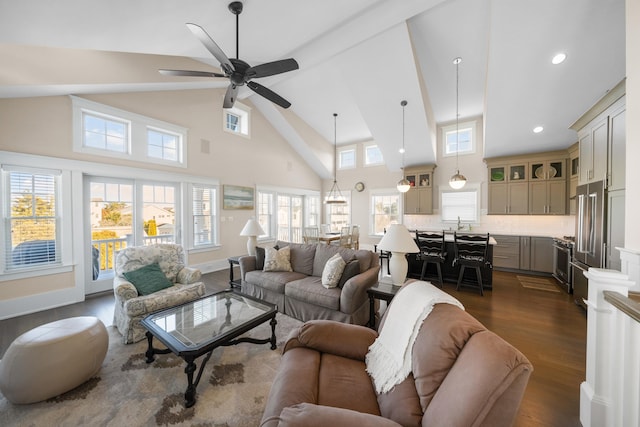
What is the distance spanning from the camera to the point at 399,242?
2.51 metres

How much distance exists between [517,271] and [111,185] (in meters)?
8.13

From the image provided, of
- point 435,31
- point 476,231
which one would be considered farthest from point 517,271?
point 435,31

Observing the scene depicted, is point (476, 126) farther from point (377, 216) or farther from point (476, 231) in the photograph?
point (377, 216)

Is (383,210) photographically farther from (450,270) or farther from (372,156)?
(450,270)

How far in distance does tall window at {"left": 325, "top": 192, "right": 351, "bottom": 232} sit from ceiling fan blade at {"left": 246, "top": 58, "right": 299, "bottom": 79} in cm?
595

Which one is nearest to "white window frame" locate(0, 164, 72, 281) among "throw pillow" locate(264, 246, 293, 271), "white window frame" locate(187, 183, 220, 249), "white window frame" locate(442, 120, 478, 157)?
"white window frame" locate(187, 183, 220, 249)

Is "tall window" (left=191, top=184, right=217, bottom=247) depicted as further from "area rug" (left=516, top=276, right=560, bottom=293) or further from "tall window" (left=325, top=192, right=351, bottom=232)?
"area rug" (left=516, top=276, right=560, bottom=293)

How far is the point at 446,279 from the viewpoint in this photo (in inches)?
181

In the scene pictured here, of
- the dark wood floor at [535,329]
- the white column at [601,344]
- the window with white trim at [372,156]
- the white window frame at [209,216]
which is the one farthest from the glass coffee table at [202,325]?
the window with white trim at [372,156]

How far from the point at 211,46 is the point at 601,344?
11.4 ft

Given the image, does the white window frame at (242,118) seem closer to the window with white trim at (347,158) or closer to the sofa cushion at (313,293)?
the window with white trim at (347,158)

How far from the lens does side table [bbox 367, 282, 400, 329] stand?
8.27ft

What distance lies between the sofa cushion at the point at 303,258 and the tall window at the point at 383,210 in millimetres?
4372

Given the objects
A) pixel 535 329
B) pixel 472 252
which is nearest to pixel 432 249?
pixel 472 252
